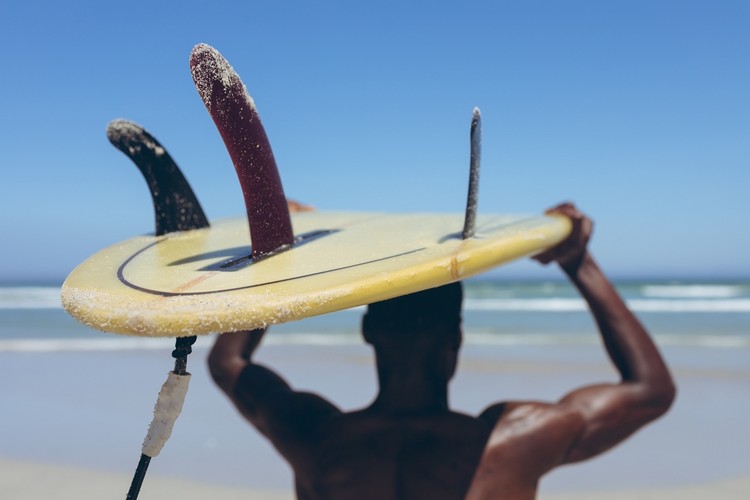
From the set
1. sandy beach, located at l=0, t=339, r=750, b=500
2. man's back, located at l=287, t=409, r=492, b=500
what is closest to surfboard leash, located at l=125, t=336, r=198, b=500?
man's back, located at l=287, t=409, r=492, b=500

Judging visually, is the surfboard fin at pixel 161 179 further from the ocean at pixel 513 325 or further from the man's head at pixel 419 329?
the ocean at pixel 513 325

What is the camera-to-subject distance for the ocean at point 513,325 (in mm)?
10141

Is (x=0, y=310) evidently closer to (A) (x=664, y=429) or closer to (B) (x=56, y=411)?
(B) (x=56, y=411)

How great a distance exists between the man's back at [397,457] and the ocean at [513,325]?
338 inches

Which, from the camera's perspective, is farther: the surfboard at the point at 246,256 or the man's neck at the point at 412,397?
the man's neck at the point at 412,397

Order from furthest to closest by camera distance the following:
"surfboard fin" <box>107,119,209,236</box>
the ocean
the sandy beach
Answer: the ocean
the sandy beach
"surfboard fin" <box>107,119,209,236</box>

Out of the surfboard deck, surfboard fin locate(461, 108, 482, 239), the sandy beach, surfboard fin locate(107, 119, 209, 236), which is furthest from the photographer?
the sandy beach

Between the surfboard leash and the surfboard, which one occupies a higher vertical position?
the surfboard

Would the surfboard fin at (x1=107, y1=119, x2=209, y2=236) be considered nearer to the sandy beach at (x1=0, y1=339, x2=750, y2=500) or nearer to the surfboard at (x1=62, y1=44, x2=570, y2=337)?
the surfboard at (x1=62, y1=44, x2=570, y2=337)

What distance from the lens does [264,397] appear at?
1739 mm

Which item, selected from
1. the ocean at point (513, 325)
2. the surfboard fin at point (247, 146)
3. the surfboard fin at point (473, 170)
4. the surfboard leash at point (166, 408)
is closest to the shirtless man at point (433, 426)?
the surfboard fin at point (473, 170)

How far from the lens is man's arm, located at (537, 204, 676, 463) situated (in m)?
1.57

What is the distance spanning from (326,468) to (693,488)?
320 centimetres

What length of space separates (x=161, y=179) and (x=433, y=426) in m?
0.91
